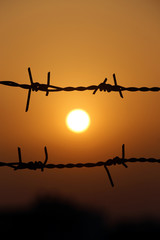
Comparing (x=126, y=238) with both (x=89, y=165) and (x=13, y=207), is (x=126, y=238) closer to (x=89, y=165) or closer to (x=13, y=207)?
(x=13, y=207)

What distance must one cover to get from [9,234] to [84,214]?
46.3 feet

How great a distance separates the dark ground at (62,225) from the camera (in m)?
39.2

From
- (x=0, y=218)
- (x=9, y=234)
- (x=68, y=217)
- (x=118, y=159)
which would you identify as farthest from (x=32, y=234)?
(x=118, y=159)

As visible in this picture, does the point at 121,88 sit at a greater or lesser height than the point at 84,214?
greater

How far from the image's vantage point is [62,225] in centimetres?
4359

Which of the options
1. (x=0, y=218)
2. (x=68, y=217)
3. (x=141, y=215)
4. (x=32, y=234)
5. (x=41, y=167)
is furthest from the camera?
(x=141, y=215)

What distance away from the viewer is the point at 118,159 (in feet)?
10.3

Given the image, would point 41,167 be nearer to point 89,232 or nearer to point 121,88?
point 121,88

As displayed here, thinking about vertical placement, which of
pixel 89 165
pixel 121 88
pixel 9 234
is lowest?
pixel 9 234

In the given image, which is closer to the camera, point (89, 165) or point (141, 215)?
point (89, 165)

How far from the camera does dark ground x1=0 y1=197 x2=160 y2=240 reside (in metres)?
39.2

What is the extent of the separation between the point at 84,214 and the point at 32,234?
13004 mm

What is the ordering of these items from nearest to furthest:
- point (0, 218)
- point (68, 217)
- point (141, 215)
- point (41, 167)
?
point (41, 167), point (0, 218), point (68, 217), point (141, 215)

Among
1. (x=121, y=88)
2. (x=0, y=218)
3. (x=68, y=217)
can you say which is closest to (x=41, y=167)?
(x=121, y=88)
